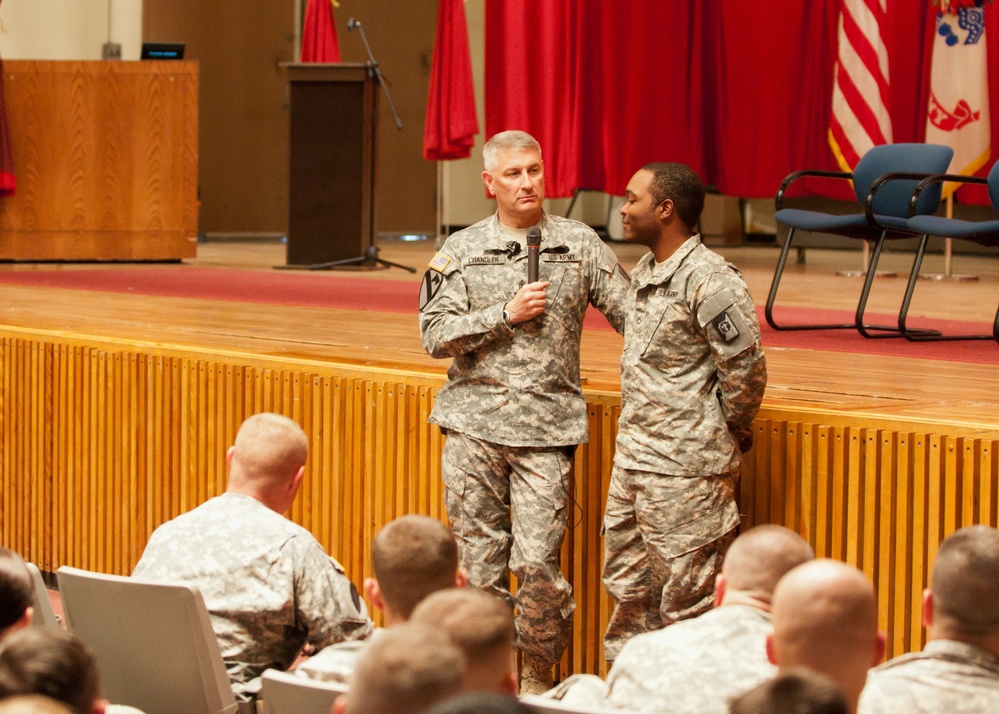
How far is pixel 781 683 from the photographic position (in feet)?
4.62

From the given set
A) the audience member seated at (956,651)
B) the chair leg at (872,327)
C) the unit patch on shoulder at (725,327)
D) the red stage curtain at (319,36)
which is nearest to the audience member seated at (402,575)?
the audience member seated at (956,651)

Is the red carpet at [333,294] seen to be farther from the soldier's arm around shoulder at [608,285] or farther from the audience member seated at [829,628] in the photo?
the audience member seated at [829,628]

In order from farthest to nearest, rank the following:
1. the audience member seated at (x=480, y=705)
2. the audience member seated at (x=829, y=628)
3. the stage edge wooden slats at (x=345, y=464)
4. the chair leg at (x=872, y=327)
A: the chair leg at (x=872, y=327) → the stage edge wooden slats at (x=345, y=464) → the audience member seated at (x=829, y=628) → the audience member seated at (x=480, y=705)

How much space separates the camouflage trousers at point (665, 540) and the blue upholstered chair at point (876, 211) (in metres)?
1.81

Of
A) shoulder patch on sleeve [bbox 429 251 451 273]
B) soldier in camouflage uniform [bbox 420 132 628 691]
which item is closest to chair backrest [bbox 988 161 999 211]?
soldier in camouflage uniform [bbox 420 132 628 691]

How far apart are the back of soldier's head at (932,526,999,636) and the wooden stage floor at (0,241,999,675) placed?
3.80ft

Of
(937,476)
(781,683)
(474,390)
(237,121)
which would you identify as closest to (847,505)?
(937,476)

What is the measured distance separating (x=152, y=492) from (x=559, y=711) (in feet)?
10.5

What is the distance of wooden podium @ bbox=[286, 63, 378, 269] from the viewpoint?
7820mm

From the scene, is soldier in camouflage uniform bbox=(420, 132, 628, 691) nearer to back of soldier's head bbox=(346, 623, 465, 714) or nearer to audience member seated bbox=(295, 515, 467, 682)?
audience member seated bbox=(295, 515, 467, 682)

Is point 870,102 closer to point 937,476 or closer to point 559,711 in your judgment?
point 937,476

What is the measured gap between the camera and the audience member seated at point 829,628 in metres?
1.78

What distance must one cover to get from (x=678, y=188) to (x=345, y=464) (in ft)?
5.38

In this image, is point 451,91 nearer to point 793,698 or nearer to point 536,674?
point 536,674
